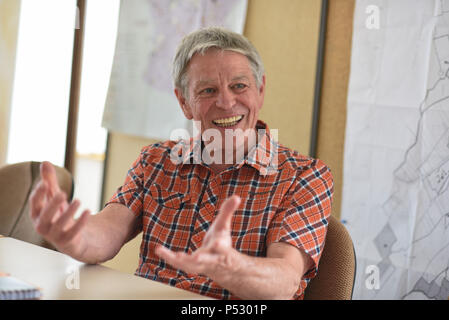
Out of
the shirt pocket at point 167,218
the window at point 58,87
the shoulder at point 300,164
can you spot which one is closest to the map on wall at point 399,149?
the shoulder at point 300,164

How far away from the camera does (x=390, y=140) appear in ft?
5.85

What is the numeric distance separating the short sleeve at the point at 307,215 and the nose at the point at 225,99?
268 millimetres

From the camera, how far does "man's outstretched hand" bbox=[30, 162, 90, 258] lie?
95cm

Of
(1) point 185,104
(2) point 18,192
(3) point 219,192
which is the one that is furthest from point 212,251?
(2) point 18,192

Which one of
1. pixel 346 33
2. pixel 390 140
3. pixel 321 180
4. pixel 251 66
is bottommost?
pixel 321 180

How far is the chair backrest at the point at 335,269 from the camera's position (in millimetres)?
1210

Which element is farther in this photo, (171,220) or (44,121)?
(44,121)

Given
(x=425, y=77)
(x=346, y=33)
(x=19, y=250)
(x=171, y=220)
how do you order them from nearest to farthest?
(x=19, y=250)
(x=171, y=220)
(x=425, y=77)
(x=346, y=33)

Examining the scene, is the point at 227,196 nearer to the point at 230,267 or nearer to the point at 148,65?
the point at 230,267

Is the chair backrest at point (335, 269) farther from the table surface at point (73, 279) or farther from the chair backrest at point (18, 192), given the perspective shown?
the chair backrest at point (18, 192)

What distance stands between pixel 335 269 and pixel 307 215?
14 cm

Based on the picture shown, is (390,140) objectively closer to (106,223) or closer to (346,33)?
(346,33)

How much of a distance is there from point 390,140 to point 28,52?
2344 millimetres
